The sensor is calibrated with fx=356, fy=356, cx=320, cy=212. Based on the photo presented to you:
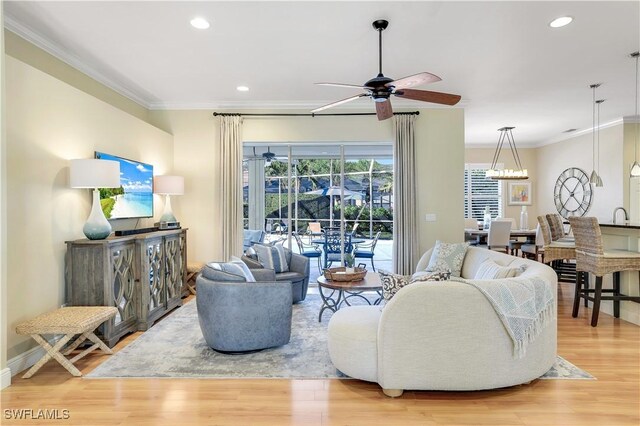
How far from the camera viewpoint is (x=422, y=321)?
247 centimetres

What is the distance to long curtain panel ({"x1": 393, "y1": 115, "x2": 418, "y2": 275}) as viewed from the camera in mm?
5641

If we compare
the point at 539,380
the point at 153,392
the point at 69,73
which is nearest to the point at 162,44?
the point at 69,73

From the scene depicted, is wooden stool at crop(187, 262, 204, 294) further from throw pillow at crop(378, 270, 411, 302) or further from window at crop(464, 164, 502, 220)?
window at crop(464, 164, 502, 220)

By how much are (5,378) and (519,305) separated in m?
3.84

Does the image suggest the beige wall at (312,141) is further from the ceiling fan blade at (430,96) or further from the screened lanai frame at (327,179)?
the ceiling fan blade at (430,96)

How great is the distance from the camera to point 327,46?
12.2 ft

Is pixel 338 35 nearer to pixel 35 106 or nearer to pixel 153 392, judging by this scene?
pixel 35 106

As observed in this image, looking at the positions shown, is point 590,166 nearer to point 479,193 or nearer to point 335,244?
point 479,193

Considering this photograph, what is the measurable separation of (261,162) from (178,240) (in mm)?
2113

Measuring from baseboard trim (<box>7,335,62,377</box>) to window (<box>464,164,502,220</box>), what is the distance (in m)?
9.11

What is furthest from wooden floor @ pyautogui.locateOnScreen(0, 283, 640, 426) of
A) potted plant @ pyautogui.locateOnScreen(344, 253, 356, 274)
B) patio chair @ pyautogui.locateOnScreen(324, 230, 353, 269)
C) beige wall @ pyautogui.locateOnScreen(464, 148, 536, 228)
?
beige wall @ pyautogui.locateOnScreen(464, 148, 536, 228)

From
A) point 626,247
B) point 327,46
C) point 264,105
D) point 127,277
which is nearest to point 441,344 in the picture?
point 327,46

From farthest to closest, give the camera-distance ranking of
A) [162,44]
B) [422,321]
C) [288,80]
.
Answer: [288,80]
[162,44]
[422,321]
